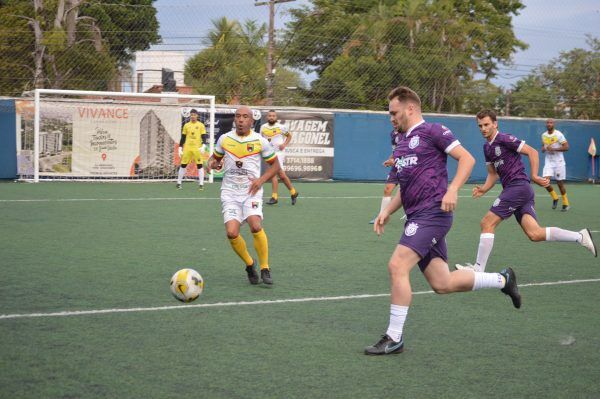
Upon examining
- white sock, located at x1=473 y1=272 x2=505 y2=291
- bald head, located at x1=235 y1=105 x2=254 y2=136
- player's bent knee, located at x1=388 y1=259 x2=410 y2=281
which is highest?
bald head, located at x1=235 y1=105 x2=254 y2=136

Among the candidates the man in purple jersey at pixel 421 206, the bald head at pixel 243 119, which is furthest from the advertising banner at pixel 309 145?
the man in purple jersey at pixel 421 206

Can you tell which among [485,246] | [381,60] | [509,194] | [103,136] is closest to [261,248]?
[485,246]

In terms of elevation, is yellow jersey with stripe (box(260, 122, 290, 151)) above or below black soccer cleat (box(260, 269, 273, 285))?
above

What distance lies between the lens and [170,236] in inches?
472

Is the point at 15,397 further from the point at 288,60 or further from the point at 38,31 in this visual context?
the point at 288,60

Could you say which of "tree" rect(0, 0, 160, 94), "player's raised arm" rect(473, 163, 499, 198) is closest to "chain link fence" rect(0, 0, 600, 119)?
"tree" rect(0, 0, 160, 94)

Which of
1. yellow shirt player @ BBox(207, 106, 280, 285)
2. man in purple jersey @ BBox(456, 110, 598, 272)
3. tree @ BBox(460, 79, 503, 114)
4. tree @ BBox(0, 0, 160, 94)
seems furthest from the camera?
tree @ BBox(460, 79, 503, 114)

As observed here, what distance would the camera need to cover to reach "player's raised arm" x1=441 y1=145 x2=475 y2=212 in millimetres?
5574

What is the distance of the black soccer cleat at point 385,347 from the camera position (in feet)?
18.4

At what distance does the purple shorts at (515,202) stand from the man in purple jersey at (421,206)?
10.9ft

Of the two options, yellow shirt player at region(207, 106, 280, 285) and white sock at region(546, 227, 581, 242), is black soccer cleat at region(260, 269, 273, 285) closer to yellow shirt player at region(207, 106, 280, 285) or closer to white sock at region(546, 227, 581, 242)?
yellow shirt player at region(207, 106, 280, 285)

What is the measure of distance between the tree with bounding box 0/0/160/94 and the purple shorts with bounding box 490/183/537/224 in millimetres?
16339

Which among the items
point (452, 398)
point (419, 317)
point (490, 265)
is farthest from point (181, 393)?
point (490, 265)

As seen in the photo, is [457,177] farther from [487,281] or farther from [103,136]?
[103,136]
